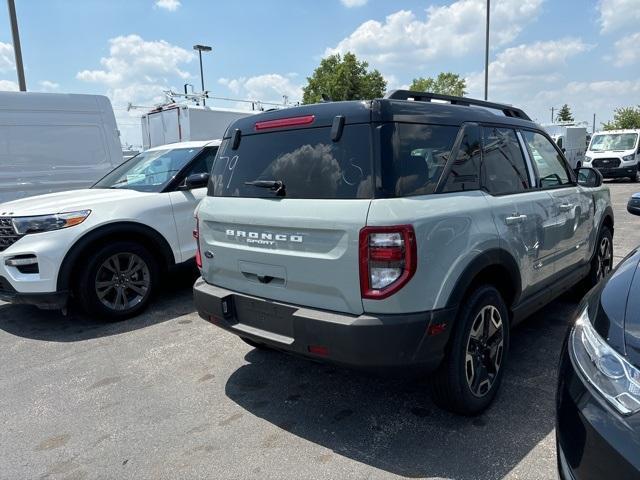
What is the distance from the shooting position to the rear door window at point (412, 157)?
255cm

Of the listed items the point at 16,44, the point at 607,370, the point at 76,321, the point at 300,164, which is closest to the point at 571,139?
the point at 16,44

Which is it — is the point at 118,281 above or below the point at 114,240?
below

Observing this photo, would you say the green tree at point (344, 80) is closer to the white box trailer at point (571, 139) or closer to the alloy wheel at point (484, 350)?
the white box trailer at point (571, 139)

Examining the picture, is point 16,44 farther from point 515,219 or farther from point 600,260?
point 600,260

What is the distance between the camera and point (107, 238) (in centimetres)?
496

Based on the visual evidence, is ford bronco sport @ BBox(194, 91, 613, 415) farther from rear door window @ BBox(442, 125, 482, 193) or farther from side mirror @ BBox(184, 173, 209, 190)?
side mirror @ BBox(184, 173, 209, 190)

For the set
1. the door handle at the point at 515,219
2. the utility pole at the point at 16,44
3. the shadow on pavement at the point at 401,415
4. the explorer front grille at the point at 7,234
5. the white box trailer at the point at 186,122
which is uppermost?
the utility pole at the point at 16,44

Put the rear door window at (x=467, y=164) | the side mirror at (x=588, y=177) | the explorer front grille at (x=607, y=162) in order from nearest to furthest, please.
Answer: the rear door window at (x=467, y=164) → the side mirror at (x=588, y=177) → the explorer front grille at (x=607, y=162)

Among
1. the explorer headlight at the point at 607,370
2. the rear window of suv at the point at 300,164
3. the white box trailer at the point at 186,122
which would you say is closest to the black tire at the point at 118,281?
the rear window of suv at the point at 300,164

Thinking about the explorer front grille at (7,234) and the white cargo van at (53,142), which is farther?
the white cargo van at (53,142)

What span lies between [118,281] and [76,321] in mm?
631

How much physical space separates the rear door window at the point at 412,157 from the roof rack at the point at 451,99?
28 cm

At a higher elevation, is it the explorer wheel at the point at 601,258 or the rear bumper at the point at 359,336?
the rear bumper at the point at 359,336

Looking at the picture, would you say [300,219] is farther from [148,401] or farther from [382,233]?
[148,401]
